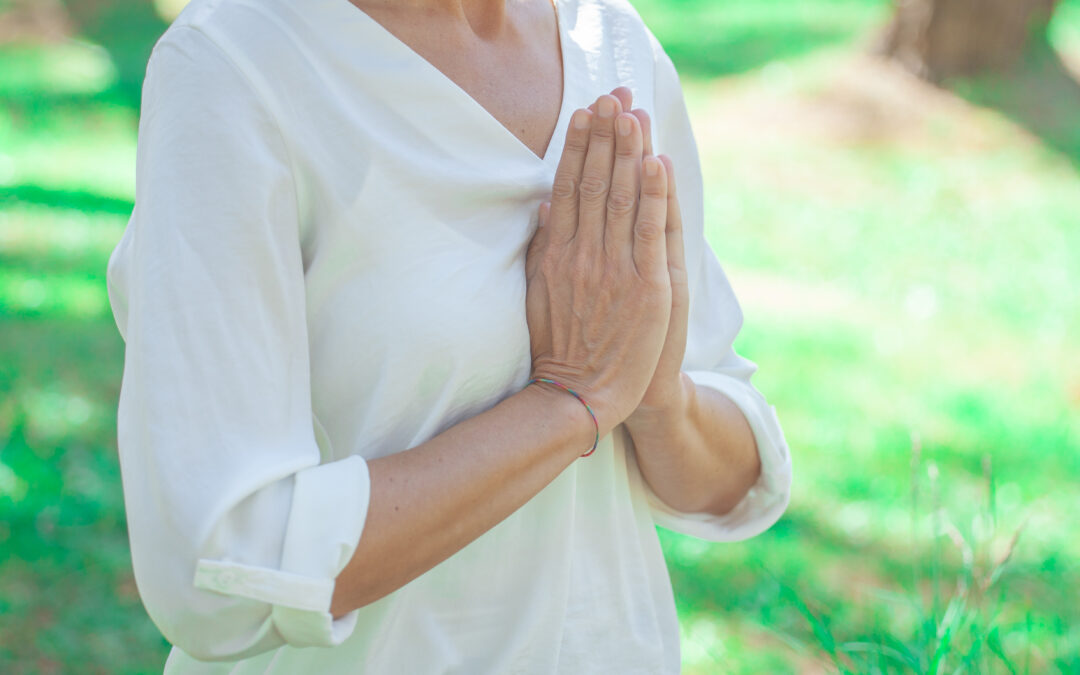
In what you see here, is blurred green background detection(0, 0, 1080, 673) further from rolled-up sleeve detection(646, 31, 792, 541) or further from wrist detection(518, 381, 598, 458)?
wrist detection(518, 381, 598, 458)

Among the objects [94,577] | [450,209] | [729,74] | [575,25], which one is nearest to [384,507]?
[450,209]

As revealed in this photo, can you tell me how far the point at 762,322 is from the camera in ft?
21.5

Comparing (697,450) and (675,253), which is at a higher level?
(675,253)

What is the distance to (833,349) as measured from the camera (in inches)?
246

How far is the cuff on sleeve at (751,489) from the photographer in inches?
71.4

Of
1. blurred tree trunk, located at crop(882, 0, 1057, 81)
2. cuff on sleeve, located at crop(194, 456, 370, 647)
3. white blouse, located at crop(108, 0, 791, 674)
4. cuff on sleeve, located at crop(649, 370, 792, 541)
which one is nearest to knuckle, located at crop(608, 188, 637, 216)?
white blouse, located at crop(108, 0, 791, 674)

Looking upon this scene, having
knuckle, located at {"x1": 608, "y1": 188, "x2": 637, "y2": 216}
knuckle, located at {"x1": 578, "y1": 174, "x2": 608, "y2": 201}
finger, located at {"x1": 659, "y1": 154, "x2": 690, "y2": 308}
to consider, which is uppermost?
knuckle, located at {"x1": 578, "y1": 174, "x2": 608, "y2": 201}

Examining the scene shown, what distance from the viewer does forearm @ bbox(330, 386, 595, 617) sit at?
1.30 metres

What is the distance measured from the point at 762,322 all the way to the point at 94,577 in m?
3.93

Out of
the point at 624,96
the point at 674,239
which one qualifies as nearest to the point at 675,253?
the point at 674,239

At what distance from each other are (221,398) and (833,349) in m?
5.40

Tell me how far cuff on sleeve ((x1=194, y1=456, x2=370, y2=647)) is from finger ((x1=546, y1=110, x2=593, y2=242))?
0.46 m

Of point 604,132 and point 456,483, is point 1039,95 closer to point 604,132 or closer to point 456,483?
point 604,132

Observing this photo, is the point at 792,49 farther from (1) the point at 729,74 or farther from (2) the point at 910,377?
(2) the point at 910,377
